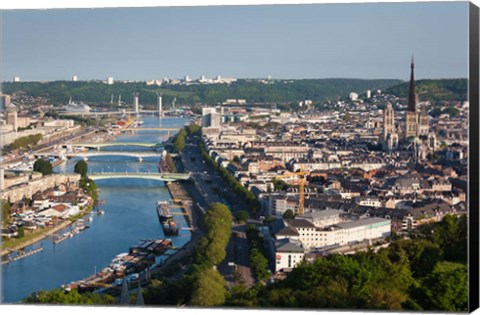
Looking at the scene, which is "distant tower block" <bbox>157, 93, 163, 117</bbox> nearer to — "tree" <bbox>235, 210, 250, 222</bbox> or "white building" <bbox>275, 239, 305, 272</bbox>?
"tree" <bbox>235, 210, 250, 222</bbox>

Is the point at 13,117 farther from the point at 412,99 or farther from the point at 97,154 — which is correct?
the point at 412,99

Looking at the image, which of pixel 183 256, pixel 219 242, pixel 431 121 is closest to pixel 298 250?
pixel 219 242

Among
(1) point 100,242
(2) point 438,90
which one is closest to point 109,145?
(1) point 100,242

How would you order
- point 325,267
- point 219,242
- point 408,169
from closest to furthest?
point 325,267, point 219,242, point 408,169

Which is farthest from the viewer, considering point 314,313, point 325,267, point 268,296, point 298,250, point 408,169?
point 408,169

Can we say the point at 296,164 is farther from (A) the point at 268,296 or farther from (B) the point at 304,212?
(A) the point at 268,296

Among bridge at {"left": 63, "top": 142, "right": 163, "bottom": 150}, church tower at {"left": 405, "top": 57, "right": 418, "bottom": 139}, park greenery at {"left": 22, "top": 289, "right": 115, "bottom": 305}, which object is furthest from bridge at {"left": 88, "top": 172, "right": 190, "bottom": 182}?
park greenery at {"left": 22, "top": 289, "right": 115, "bottom": 305}

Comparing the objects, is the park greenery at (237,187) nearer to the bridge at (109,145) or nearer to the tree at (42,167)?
the bridge at (109,145)
